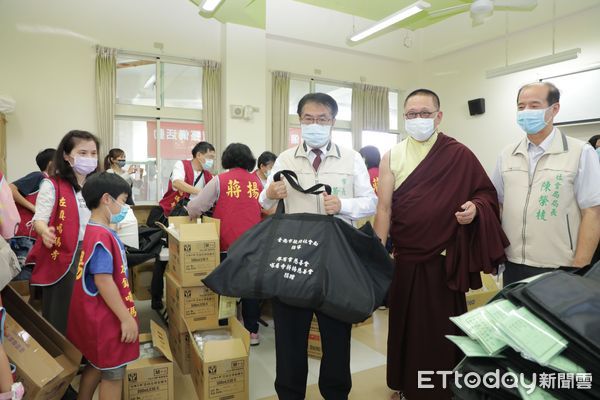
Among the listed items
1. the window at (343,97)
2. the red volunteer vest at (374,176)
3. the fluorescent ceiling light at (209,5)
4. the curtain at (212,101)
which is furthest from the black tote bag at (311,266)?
the window at (343,97)

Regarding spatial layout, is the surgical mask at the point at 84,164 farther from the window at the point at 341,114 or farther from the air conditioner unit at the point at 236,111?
the window at the point at 341,114

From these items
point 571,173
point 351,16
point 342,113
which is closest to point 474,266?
point 571,173

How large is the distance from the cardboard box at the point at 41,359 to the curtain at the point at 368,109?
6.37 meters

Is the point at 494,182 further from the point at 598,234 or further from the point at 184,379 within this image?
the point at 184,379

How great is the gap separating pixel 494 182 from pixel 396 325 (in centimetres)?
86

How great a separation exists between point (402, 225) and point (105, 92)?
5204mm

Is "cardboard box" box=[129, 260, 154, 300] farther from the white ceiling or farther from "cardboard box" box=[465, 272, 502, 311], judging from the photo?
the white ceiling

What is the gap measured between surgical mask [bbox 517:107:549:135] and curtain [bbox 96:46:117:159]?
528cm

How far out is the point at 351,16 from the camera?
287 inches

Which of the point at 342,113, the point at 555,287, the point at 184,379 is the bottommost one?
the point at 184,379

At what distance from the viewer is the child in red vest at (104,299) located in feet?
4.91

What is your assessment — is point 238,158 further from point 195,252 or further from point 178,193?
point 178,193

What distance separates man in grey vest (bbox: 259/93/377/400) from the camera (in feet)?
4.92

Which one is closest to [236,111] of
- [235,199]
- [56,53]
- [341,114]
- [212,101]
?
[212,101]
